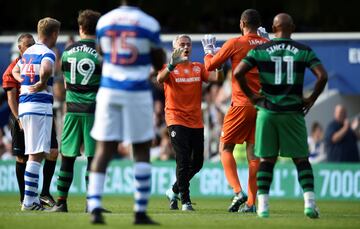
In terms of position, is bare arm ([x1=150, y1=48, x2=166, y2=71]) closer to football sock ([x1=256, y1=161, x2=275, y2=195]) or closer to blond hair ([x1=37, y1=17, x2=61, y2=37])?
football sock ([x1=256, y1=161, x2=275, y2=195])

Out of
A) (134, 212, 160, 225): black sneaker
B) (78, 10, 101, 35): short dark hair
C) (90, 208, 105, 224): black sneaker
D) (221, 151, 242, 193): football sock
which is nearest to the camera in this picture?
(90, 208, 105, 224): black sneaker

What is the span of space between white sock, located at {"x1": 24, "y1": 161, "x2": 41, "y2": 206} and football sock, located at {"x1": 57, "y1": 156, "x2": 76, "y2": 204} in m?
0.52

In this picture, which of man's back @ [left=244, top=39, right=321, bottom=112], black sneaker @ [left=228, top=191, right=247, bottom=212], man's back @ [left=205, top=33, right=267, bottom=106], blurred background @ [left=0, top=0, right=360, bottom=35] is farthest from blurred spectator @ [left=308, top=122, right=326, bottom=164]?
man's back @ [left=244, top=39, right=321, bottom=112]

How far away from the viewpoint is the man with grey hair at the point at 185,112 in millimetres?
16906

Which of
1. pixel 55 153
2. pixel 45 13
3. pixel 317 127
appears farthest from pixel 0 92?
pixel 55 153

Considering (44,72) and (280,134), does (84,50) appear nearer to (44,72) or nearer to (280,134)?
(44,72)

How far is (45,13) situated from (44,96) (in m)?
13.9

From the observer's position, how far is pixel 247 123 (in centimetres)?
1645

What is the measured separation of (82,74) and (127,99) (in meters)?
2.45

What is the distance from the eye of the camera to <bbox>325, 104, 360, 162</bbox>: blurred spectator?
2527 cm

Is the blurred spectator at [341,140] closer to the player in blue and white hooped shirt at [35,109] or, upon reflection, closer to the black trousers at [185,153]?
the black trousers at [185,153]

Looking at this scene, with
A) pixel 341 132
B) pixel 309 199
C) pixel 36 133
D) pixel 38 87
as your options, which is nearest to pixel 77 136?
pixel 36 133

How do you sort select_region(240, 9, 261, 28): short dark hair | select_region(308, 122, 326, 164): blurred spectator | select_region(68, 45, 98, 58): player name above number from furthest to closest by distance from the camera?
1. select_region(308, 122, 326, 164): blurred spectator
2. select_region(240, 9, 261, 28): short dark hair
3. select_region(68, 45, 98, 58): player name above number

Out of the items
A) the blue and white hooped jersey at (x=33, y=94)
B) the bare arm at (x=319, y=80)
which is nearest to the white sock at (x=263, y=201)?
the bare arm at (x=319, y=80)
